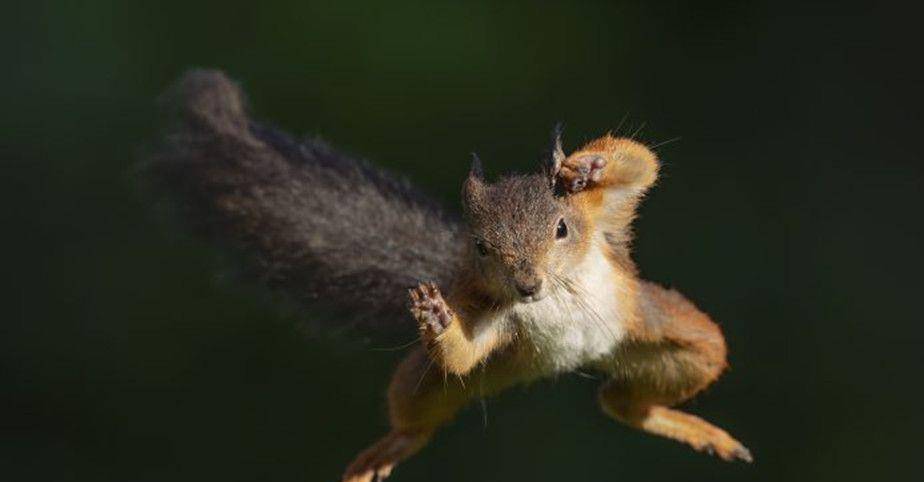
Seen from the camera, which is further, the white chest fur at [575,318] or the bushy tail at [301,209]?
the bushy tail at [301,209]

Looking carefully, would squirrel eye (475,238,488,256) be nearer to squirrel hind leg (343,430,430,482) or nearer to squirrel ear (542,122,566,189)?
squirrel ear (542,122,566,189)

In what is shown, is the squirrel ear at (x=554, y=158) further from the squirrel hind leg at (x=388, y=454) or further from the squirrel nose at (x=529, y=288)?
the squirrel hind leg at (x=388, y=454)

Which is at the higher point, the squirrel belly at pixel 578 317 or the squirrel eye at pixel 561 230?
the squirrel eye at pixel 561 230

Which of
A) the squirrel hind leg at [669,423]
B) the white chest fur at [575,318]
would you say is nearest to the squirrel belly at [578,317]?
the white chest fur at [575,318]

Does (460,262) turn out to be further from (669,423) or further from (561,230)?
(669,423)

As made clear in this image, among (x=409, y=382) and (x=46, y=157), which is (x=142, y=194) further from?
(x=46, y=157)

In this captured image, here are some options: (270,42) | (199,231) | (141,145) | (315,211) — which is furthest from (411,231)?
(270,42)

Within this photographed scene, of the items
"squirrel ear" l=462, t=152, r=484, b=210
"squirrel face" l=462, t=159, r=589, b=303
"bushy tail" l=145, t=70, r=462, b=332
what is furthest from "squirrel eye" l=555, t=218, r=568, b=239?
"bushy tail" l=145, t=70, r=462, b=332

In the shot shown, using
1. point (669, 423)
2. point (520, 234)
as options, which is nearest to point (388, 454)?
point (669, 423)
